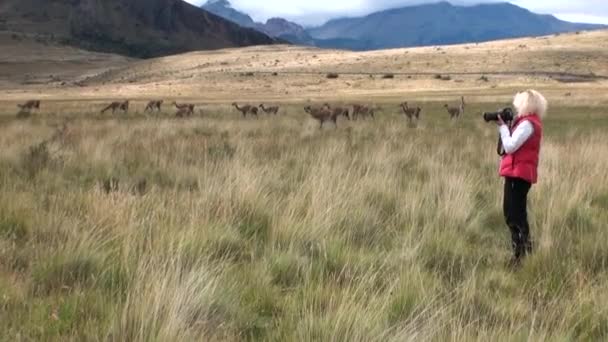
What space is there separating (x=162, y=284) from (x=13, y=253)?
149 centimetres

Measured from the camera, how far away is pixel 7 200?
249 inches

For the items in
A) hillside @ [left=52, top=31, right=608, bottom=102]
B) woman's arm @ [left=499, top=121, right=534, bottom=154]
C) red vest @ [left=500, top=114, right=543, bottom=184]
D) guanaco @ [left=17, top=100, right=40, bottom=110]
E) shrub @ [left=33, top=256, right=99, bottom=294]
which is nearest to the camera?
shrub @ [left=33, top=256, right=99, bottom=294]

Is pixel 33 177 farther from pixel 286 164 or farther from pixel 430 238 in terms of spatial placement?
pixel 430 238

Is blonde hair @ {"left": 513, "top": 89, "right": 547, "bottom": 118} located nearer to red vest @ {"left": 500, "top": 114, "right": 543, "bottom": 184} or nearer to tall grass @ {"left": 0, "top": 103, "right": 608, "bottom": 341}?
red vest @ {"left": 500, "top": 114, "right": 543, "bottom": 184}

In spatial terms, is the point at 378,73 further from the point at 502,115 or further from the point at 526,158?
the point at 526,158

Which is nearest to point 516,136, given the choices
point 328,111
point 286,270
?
point 286,270

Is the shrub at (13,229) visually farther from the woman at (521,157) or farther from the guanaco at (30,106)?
the guanaco at (30,106)

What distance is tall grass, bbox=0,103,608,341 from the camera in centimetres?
375

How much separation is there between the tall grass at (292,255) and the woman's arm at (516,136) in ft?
2.77

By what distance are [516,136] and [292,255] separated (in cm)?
219

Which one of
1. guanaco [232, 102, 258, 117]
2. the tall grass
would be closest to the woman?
the tall grass

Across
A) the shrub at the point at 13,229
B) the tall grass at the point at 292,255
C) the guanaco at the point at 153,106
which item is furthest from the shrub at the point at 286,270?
the guanaco at the point at 153,106

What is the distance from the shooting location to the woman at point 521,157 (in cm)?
614

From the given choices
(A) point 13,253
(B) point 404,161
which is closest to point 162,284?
(A) point 13,253
